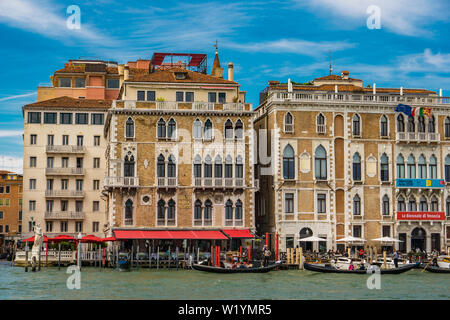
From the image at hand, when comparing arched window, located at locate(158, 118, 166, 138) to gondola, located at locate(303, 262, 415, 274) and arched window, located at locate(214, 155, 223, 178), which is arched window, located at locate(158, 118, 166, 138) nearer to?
arched window, located at locate(214, 155, 223, 178)

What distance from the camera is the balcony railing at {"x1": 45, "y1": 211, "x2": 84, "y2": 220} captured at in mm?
63469

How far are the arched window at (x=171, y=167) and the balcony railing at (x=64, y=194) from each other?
43.7 feet

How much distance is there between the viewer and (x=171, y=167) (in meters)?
53.3

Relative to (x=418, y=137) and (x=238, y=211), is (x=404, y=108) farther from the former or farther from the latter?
(x=238, y=211)

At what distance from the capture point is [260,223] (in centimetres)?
5794

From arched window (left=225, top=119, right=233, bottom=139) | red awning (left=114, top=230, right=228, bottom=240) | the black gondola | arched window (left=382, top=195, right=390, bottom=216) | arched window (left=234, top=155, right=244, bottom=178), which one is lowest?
the black gondola

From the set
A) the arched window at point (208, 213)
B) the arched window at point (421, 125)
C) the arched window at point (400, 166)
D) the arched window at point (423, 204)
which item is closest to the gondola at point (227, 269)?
the arched window at point (208, 213)

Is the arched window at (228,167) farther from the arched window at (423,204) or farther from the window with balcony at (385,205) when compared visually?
the arched window at (423,204)

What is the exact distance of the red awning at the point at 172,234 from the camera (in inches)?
2010

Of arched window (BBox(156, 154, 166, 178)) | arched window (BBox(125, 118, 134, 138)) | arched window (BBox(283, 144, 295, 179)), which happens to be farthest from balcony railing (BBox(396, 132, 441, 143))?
arched window (BBox(125, 118, 134, 138))

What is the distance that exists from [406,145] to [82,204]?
83.6 ft

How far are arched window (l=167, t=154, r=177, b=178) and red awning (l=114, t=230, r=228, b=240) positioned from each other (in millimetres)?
3717
